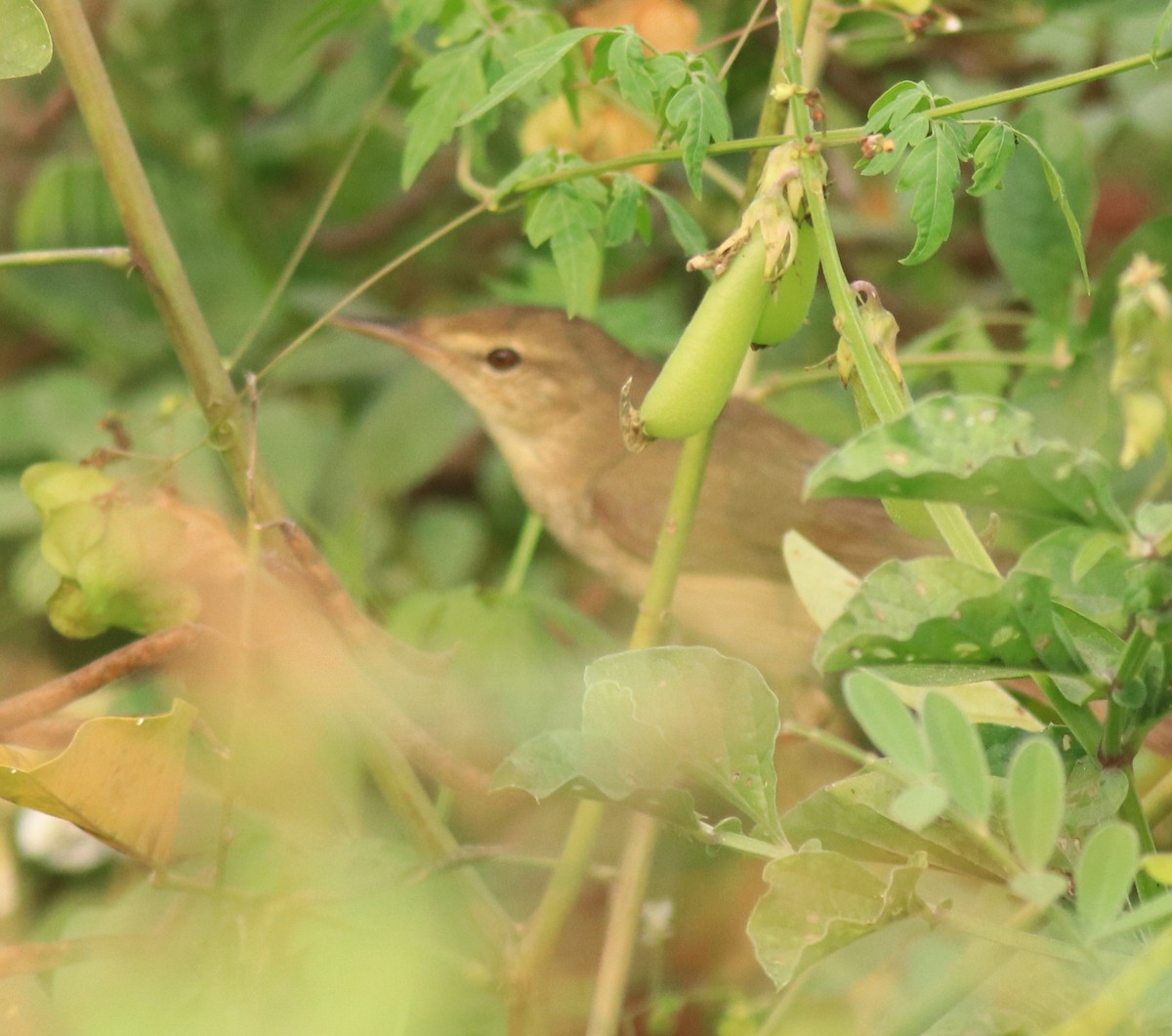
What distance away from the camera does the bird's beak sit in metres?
2.20

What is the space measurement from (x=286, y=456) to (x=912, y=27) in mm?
1191

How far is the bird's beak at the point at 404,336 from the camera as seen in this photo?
2197 millimetres

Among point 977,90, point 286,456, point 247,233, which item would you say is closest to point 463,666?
point 286,456

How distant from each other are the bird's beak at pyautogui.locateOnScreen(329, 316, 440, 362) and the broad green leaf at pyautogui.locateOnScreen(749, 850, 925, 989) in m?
1.48

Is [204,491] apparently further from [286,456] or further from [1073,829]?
[1073,829]

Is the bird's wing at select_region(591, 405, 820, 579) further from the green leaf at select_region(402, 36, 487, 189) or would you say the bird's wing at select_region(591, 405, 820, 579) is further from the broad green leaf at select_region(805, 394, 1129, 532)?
the broad green leaf at select_region(805, 394, 1129, 532)

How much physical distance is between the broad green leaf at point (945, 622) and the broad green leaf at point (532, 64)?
0.45 meters

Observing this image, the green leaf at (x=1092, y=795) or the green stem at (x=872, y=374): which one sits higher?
the green stem at (x=872, y=374)

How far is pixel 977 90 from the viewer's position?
2.64 m

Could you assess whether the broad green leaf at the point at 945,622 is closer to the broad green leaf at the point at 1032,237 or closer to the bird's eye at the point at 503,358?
the broad green leaf at the point at 1032,237

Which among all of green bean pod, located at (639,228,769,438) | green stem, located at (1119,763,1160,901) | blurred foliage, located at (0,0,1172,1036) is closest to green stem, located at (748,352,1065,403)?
blurred foliage, located at (0,0,1172,1036)

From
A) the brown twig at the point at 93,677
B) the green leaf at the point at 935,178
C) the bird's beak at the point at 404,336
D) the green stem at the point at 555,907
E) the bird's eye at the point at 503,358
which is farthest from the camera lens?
the bird's eye at the point at 503,358

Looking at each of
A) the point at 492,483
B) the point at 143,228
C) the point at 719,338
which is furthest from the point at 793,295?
the point at 492,483

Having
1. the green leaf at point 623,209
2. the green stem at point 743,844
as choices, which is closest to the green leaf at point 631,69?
the green leaf at point 623,209
